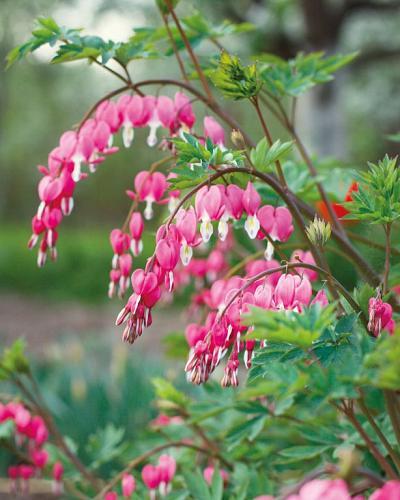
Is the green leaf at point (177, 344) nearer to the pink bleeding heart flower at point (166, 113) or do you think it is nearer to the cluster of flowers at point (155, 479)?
the cluster of flowers at point (155, 479)

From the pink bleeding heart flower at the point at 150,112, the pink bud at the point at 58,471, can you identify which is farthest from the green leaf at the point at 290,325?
the pink bud at the point at 58,471

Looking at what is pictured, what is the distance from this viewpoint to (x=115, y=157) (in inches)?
866

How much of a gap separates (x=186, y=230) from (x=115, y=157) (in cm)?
2144

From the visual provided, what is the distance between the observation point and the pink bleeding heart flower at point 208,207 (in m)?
0.91

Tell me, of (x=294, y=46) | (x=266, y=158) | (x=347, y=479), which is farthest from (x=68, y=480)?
(x=294, y=46)

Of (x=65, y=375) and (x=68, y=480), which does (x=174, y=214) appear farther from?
(x=65, y=375)

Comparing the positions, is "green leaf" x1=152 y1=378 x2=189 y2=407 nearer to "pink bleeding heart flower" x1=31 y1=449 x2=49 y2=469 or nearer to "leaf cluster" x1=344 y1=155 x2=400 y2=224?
"pink bleeding heart flower" x1=31 y1=449 x2=49 y2=469

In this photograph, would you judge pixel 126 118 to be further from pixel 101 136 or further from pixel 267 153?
pixel 267 153

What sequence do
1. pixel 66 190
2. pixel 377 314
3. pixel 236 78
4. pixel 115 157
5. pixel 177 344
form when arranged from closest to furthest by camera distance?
pixel 377 314 < pixel 236 78 < pixel 66 190 < pixel 177 344 < pixel 115 157

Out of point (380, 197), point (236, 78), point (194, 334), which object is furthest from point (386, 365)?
point (194, 334)

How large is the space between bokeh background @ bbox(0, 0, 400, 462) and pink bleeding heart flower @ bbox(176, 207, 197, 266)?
1.20 feet

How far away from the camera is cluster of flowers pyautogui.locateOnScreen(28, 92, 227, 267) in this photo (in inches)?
43.4

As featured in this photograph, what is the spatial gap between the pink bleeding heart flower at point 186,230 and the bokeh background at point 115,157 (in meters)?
0.37

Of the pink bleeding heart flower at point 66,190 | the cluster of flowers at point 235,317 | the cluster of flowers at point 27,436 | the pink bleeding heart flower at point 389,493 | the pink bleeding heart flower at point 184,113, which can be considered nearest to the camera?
the pink bleeding heart flower at point 389,493
